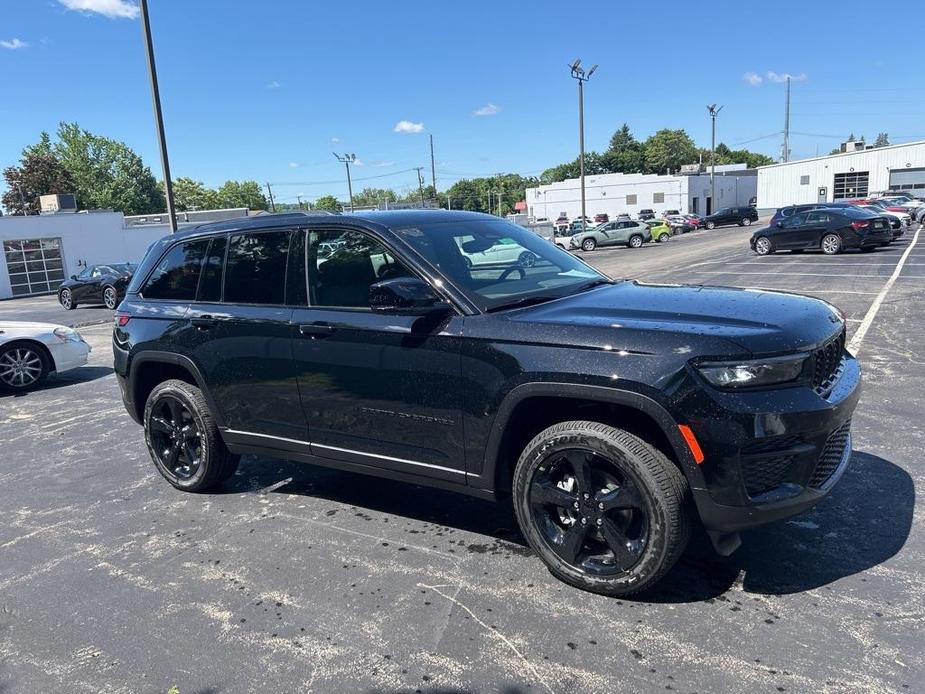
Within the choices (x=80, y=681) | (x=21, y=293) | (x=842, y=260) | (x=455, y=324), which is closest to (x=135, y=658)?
(x=80, y=681)

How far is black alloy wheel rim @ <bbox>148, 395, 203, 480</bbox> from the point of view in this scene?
4938mm

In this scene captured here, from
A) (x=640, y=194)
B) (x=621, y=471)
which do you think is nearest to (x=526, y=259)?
(x=621, y=471)

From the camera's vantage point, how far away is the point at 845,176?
2549 inches

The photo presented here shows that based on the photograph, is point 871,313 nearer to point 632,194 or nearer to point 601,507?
point 601,507

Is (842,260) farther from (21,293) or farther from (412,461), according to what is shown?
(21,293)

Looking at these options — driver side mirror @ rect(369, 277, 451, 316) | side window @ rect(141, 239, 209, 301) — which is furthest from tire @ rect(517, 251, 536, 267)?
side window @ rect(141, 239, 209, 301)

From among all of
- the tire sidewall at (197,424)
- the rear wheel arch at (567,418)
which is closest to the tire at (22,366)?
the tire sidewall at (197,424)

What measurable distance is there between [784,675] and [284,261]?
3360 millimetres

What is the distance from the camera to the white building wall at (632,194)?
80.6m

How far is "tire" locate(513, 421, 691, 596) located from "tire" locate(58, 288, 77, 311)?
23.0 m

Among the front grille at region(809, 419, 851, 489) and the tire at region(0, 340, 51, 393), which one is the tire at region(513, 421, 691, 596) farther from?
the tire at region(0, 340, 51, 393)

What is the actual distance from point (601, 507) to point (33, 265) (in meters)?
38.2

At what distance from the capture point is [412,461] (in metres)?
→ 3.79

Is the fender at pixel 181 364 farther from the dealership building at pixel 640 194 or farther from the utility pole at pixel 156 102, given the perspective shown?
the dealership building at pixel 640 194
